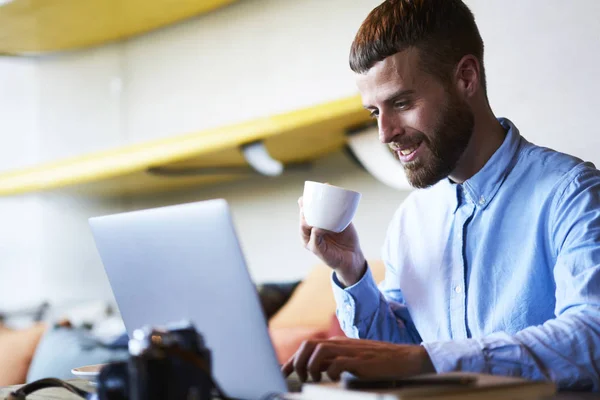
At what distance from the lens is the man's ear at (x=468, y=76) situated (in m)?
1.28

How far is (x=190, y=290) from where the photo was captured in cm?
85

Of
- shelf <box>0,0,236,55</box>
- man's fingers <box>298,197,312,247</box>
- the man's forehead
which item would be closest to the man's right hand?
man's fingers <box>298,197,312,247</box>

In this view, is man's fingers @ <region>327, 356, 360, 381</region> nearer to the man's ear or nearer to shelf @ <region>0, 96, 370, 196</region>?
the man's ear

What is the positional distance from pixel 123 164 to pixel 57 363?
0.93 meters

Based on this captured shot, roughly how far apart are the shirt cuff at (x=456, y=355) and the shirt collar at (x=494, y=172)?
0.41 meters

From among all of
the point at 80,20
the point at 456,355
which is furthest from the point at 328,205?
the point at 80,20

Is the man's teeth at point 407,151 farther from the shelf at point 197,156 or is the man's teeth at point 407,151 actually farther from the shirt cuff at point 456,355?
the shelf at point 197,156

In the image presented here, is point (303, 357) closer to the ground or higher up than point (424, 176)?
A: closer to the ground

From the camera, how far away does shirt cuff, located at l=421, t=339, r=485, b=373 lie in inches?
34.2

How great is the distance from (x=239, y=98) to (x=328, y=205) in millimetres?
2488

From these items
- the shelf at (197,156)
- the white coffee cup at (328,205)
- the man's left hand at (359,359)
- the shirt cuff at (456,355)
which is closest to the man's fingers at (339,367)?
the man's left hand at (359,359)

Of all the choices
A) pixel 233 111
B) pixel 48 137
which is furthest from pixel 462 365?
pixel 48 137

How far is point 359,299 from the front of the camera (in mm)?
1284

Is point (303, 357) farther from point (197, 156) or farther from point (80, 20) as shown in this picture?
point (80, 20)
